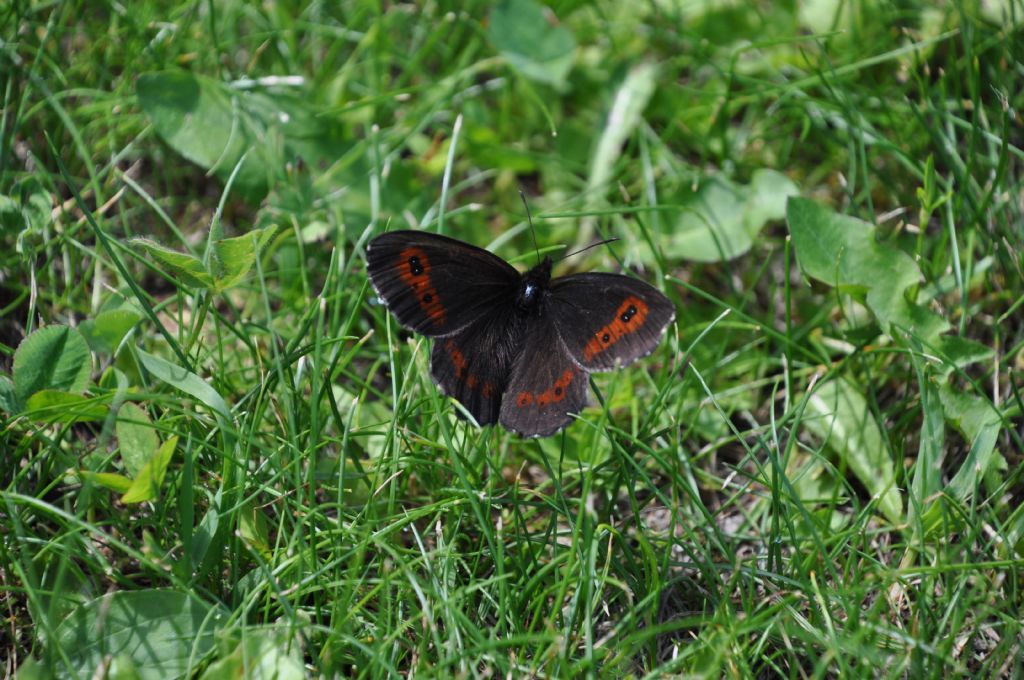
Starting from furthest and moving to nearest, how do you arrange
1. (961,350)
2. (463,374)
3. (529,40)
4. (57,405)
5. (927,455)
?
(529,40), (961,350), (927,455), (463,374), (57,405)

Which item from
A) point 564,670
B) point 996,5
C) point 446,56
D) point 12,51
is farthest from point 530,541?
point 996,5

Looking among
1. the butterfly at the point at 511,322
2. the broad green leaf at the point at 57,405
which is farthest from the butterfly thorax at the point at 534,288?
the broad green leaf at the point at 57,405

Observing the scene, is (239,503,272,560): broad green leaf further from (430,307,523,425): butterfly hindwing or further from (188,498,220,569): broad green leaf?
(430,307,523,425): butterfly hindwing

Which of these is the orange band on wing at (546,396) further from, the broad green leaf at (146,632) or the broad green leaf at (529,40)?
the broad green leaf at (529,40)

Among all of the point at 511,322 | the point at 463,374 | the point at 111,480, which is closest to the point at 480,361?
the point at 463,374

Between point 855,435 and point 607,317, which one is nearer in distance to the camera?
point 607,317

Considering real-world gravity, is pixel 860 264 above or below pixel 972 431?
above

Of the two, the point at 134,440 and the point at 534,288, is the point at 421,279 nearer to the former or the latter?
the point at 534,288

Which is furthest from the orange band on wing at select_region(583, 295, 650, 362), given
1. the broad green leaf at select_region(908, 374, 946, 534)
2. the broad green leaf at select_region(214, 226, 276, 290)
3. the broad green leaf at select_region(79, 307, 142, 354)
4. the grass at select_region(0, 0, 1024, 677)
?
the broad green leaf at select_region(79, 307, 142, 354)
